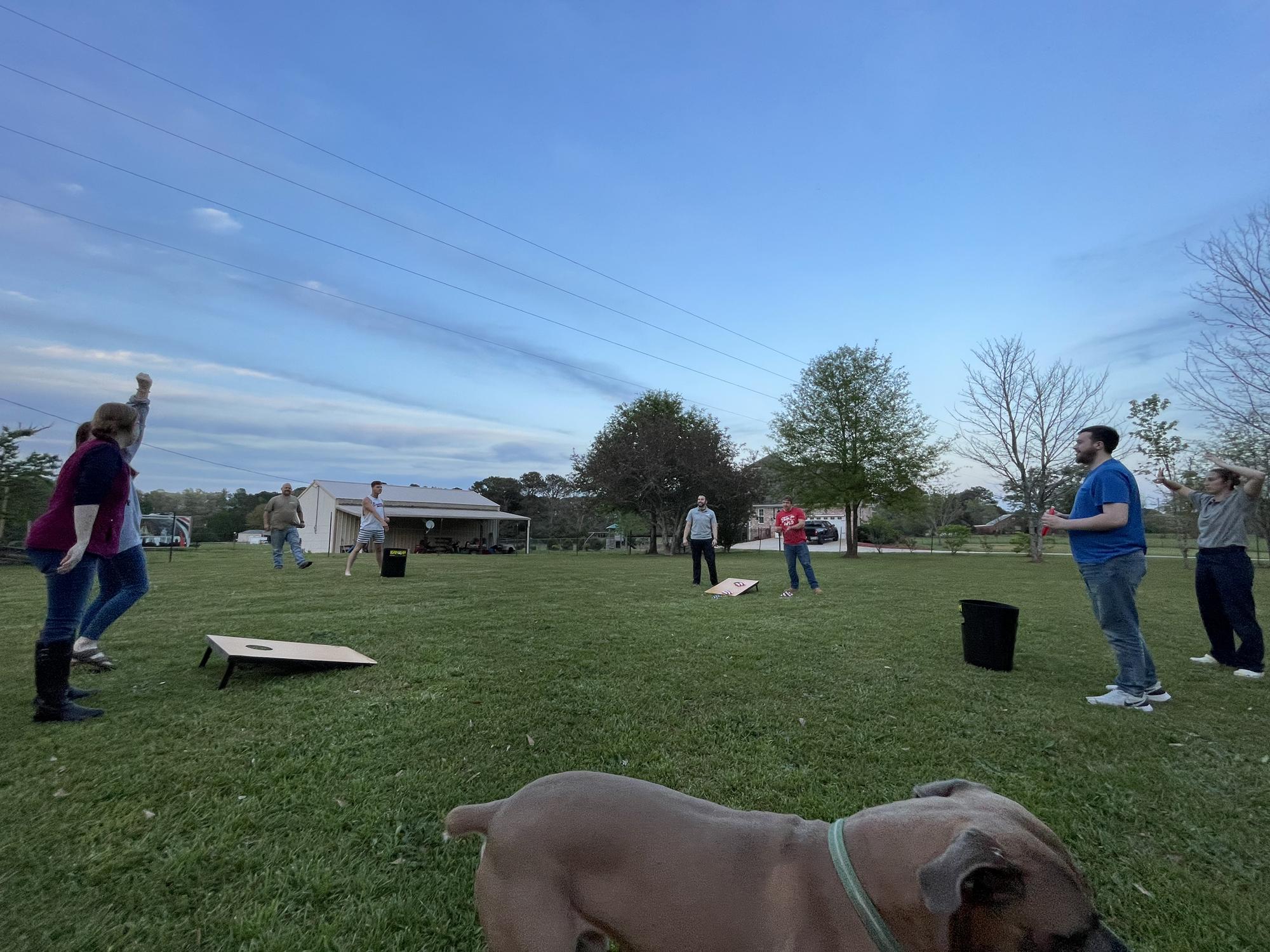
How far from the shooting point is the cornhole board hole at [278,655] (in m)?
4.26

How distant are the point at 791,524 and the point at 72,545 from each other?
362 inches

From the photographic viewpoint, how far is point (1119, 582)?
4.35 m

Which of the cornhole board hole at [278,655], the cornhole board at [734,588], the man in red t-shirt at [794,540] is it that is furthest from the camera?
the man in red t-shirt at [794,540]

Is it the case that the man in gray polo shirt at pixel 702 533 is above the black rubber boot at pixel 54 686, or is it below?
above

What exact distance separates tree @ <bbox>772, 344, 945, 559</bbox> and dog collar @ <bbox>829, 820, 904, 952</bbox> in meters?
30.1

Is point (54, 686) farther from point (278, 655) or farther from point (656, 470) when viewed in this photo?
point (656, 470)

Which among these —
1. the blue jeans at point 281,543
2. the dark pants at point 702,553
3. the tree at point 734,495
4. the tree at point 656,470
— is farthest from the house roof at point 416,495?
the dark pants at point 702,553

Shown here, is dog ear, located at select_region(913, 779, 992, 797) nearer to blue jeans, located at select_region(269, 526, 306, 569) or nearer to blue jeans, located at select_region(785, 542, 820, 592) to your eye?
blue jeans, located at select_region(785, 542, 820, 592)

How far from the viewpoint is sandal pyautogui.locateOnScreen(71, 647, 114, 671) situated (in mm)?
4641

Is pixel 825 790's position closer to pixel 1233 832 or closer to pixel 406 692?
pixel 1233 832

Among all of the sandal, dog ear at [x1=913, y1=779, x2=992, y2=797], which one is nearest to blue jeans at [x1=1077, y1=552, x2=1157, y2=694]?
dog ear at [x1=913, y1=779, x2=992, y2=797]

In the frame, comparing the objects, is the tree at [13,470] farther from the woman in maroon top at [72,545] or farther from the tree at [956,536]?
the tree at [956,536]

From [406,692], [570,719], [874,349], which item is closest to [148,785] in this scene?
[406,692]

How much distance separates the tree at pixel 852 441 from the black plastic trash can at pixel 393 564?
22618mm
